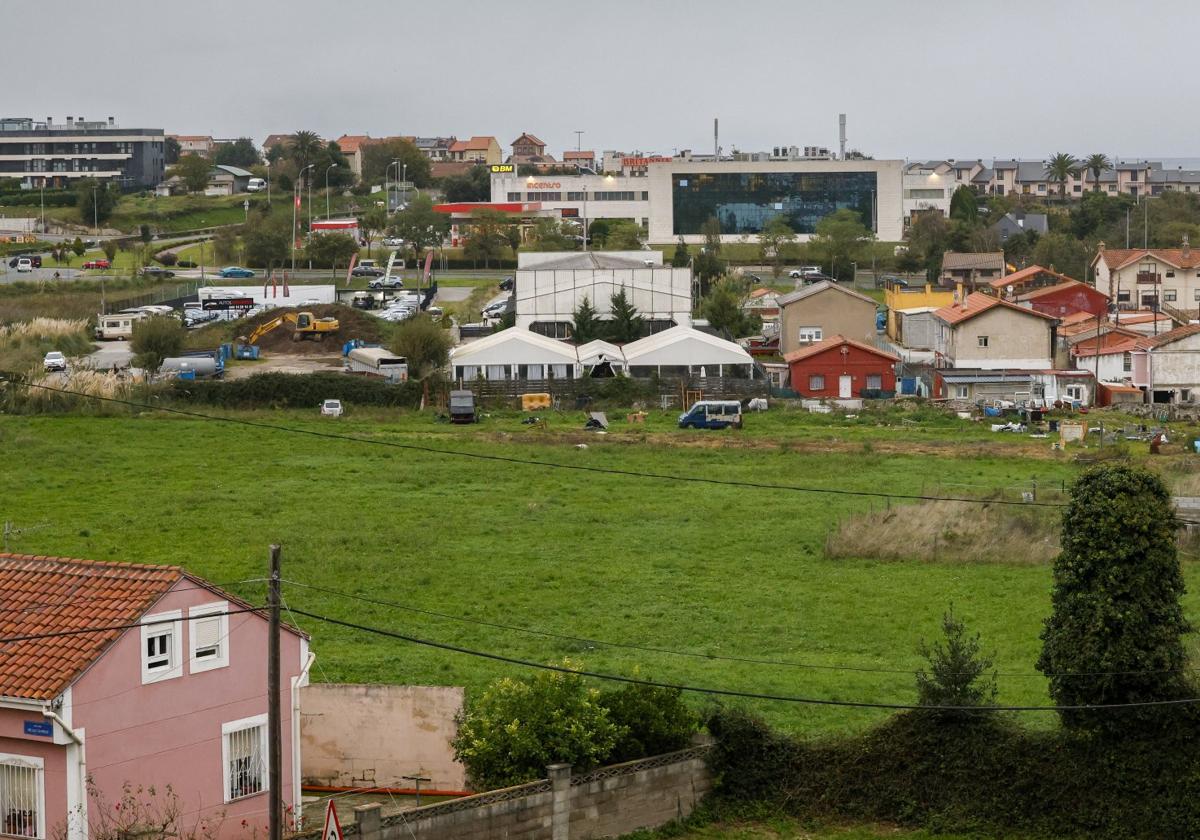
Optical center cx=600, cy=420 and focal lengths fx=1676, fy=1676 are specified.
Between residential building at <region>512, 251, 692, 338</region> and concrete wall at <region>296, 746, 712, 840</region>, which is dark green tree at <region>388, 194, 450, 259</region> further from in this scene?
concrete wall at <region>296, 746, 712, 840</region>

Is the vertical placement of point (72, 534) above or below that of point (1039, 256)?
below

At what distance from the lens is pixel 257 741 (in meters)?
13.4

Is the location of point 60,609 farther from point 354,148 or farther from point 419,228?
point 354,148

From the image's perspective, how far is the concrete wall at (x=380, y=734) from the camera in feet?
47.9

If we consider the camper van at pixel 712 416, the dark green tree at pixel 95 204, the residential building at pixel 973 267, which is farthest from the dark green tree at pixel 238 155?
the camper van at pixel 712 416

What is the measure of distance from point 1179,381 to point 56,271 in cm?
5103

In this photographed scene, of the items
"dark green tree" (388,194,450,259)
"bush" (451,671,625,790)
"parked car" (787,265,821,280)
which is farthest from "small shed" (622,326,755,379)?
"dark green tree" (388,194,450,259)

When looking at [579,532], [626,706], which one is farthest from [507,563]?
[626,706]

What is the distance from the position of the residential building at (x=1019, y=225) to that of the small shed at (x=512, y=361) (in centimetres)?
5158

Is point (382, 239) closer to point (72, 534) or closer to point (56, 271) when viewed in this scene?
point (56, 271)

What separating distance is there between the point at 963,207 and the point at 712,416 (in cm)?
6532

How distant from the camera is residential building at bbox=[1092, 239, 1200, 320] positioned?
64.2 meters

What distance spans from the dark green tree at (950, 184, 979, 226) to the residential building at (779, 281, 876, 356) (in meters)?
45.3

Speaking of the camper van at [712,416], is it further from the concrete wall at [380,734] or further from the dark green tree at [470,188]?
the dark green tree at [470,188]
